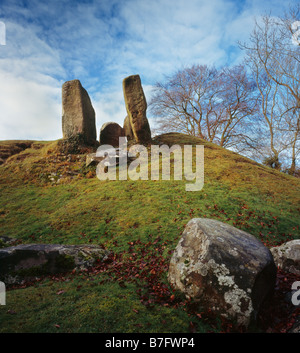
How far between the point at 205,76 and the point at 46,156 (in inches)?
756

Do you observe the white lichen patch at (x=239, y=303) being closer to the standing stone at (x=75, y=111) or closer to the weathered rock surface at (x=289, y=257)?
the weathered rock surface at (x=289, y=257)

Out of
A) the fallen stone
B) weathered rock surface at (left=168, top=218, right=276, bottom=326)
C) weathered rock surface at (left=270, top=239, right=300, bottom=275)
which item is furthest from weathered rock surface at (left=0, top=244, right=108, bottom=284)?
the fallen stone

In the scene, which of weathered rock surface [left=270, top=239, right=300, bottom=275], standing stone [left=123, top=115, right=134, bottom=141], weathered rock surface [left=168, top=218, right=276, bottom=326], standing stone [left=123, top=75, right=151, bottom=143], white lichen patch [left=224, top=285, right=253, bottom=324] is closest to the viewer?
white lichen patch [left=224, top=285, right=253, bottom=324]

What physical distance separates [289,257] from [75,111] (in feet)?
49.1

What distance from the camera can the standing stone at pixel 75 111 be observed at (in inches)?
589

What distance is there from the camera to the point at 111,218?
8648 millimetres

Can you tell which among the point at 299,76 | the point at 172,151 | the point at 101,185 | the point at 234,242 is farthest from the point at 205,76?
the point at 234,242

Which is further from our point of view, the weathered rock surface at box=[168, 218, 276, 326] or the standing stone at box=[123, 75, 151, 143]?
the standing stone at box=[123, 75, 151, 143]

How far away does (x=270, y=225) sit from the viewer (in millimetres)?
8117

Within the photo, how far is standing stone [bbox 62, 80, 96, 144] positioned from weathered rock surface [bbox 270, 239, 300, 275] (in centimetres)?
1365

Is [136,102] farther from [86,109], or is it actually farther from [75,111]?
[75,111]

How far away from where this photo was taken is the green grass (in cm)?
373

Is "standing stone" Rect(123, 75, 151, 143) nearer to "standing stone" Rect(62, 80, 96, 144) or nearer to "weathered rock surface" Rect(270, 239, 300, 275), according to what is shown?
"standing stone" Rect(62, 80, 96, 144)

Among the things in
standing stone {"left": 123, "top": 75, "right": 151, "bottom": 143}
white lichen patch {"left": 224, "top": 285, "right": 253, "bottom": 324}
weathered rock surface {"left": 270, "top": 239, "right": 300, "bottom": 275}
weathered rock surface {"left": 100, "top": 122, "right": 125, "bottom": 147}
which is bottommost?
white lichen patch {"left": 224, "top": 285, "right": 253, "bottom": 324}
